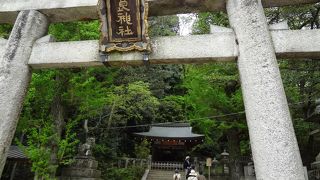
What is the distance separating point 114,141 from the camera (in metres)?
21.6

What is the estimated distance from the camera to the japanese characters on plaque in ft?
14.4

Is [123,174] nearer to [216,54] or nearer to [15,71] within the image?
[15,71]

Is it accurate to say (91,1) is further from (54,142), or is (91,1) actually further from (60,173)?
(60,173)

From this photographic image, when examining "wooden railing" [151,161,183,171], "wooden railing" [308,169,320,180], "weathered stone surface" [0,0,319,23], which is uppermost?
"weathered stone surface" [0,0,319,23]

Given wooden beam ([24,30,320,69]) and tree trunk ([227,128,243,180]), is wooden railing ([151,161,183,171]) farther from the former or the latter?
wooden beam ([24,30,320,69])

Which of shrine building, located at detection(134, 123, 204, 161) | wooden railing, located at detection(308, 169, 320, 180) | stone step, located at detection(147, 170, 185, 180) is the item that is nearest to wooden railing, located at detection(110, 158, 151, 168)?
stone step, located at detection(147, 170, 185, 180)

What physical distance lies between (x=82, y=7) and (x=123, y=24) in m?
0.83

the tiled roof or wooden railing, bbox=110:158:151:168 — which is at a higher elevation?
the tiled roof

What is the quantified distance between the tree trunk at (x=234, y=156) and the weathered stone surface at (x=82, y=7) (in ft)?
40.1

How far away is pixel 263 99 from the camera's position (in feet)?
12.1

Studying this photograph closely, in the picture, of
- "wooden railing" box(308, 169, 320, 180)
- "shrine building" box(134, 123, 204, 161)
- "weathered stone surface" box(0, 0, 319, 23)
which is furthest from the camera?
"shrine building" box(134, 123, 204, 161)

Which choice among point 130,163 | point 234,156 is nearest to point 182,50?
point 234,156

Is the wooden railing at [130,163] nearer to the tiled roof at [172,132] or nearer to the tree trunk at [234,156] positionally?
the tiled roof at [172,132]

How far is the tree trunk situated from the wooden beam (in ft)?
40.9
